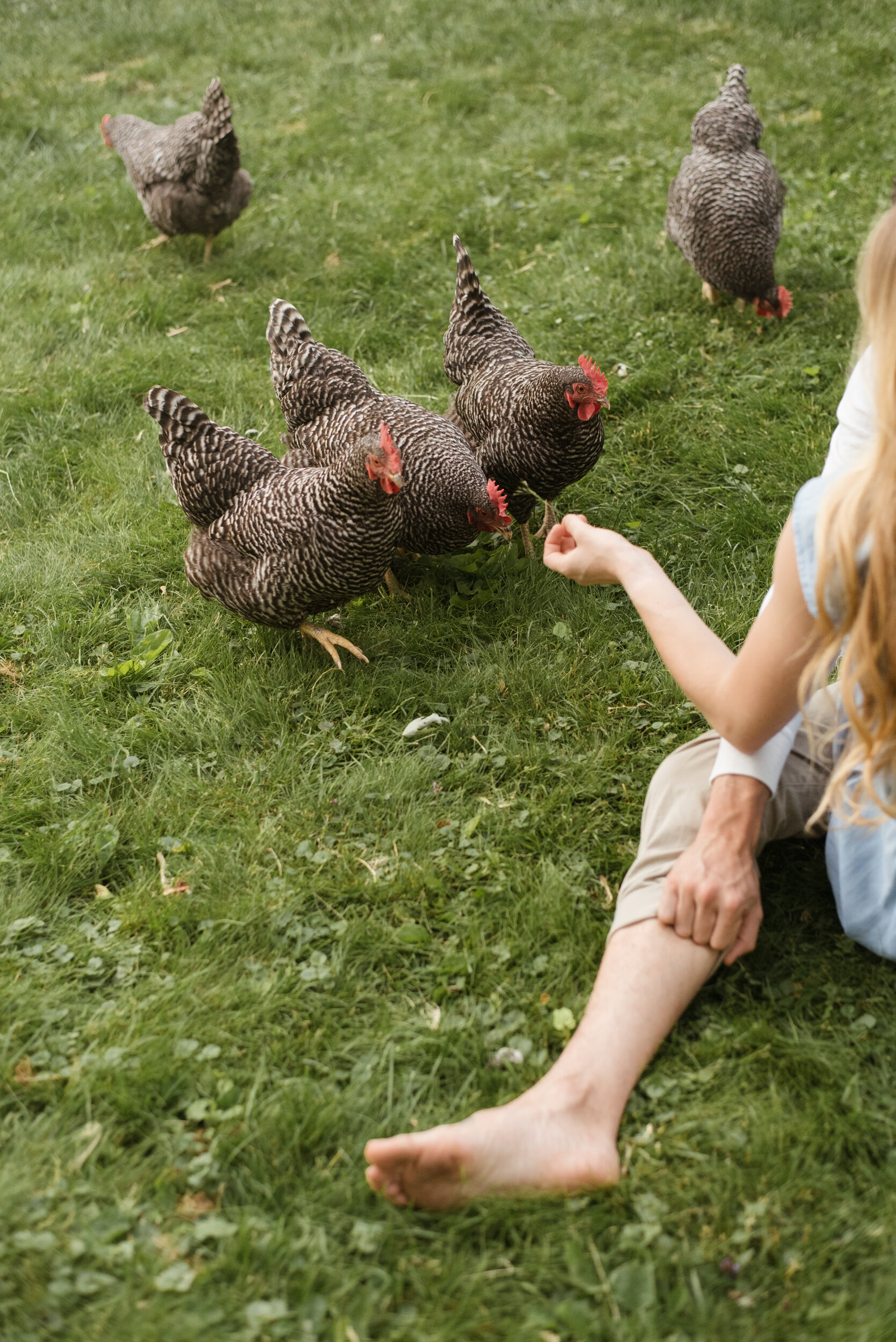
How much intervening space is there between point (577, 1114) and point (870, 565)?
1136mm

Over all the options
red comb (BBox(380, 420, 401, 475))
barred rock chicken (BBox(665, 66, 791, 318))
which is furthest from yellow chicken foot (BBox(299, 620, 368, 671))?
barred rock chicken (BBox(665, 66, 791, 318))

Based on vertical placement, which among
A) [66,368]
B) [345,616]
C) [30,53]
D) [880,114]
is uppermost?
[30,53]

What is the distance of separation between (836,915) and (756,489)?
199 cm

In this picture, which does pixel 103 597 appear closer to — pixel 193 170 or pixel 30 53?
pixel 193 170

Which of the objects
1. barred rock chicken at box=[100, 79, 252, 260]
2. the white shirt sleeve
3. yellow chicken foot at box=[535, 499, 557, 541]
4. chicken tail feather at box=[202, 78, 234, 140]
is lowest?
yellow chicken foot at box=[535, 499, 557, 541]

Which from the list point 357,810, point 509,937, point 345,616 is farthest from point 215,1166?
point 345,616

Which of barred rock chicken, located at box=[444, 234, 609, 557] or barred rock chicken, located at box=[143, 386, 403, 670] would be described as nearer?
barred rock chicken, located at box=[143, 386, 403, 670]

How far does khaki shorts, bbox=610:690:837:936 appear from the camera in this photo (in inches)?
83.7

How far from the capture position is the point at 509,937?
7.89 feet

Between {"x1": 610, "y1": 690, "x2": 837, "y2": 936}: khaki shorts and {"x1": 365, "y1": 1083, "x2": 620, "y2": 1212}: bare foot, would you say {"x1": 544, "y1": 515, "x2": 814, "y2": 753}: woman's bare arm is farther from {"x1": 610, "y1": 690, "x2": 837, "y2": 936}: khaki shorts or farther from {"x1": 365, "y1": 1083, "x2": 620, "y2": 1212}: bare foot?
{"x1": 365, "y1": 1083, "x2": 620, "y2": 1212}: bare foot

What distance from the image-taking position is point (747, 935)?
211cm

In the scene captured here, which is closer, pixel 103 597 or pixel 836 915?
pixel 836 915

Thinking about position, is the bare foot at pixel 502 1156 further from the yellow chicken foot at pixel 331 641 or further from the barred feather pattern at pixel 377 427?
the barred feather pattern at pixel 377 427

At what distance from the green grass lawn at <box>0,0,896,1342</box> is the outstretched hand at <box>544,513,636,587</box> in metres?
0.75
